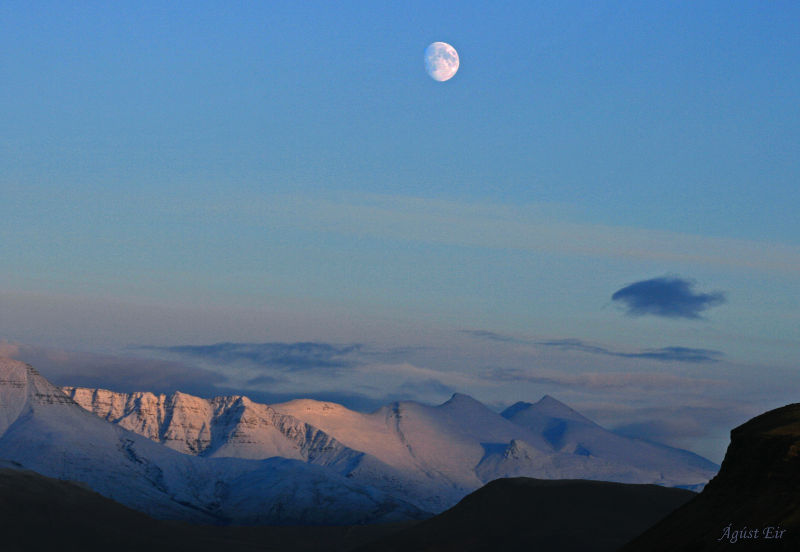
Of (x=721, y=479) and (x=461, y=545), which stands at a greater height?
(x=721, y=479)

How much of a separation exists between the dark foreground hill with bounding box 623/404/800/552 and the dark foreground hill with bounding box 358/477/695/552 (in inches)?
1936

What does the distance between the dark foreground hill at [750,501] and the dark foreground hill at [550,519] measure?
4917cm

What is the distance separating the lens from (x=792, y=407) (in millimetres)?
114125

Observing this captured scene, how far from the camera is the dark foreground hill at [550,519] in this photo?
555 feet

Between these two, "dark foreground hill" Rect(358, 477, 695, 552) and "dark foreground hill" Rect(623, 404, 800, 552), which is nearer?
"dark foreground hill" Rect(623, 404, 800, 552)

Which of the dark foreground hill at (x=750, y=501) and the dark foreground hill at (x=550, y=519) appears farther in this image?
the dark foreground hill at (x=550, y=519)

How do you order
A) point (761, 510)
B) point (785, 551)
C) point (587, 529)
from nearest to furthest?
1. point (785, 551)
2. point (761, 510)
3. point (587, 529)

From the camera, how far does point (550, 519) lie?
18025 cm

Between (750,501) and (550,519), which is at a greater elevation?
(750,501)

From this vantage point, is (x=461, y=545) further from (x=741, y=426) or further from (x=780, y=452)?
(x=780, y=452)

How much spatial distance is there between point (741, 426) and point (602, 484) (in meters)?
80.0

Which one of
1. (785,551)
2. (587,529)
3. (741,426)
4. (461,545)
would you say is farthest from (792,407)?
(461,545)

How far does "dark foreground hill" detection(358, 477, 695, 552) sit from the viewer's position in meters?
169

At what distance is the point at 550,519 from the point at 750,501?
80840mm
